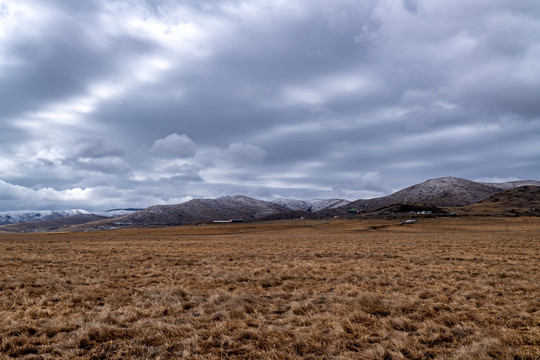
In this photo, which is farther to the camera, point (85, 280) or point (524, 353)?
point (85, 280)

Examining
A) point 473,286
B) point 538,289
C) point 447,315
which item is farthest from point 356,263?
point 447,315

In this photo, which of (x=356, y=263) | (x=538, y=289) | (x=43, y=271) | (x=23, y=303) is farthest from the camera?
(x=356, y=263)

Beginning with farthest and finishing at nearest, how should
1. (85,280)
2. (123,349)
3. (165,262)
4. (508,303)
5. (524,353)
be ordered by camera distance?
(165,262), (85,280), (508,303), (123,349), (524,353)

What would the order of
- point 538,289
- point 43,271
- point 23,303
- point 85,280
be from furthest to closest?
point 43,271, point 85,280, point 538,289, point 23,303

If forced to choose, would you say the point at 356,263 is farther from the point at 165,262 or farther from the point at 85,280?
the point at 85,280

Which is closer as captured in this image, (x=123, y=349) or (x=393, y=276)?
(x=123, y=349)

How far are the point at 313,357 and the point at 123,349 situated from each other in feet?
14.6

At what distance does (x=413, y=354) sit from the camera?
6539mm

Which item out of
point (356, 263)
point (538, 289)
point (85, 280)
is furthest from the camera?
point (356, 263)

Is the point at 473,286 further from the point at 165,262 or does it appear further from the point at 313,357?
the point at 165,262

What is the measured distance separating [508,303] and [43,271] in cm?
2357

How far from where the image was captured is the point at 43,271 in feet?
60.1

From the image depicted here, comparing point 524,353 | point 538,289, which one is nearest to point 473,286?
point 538,289

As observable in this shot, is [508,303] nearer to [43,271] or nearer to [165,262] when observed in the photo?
[165,262]
